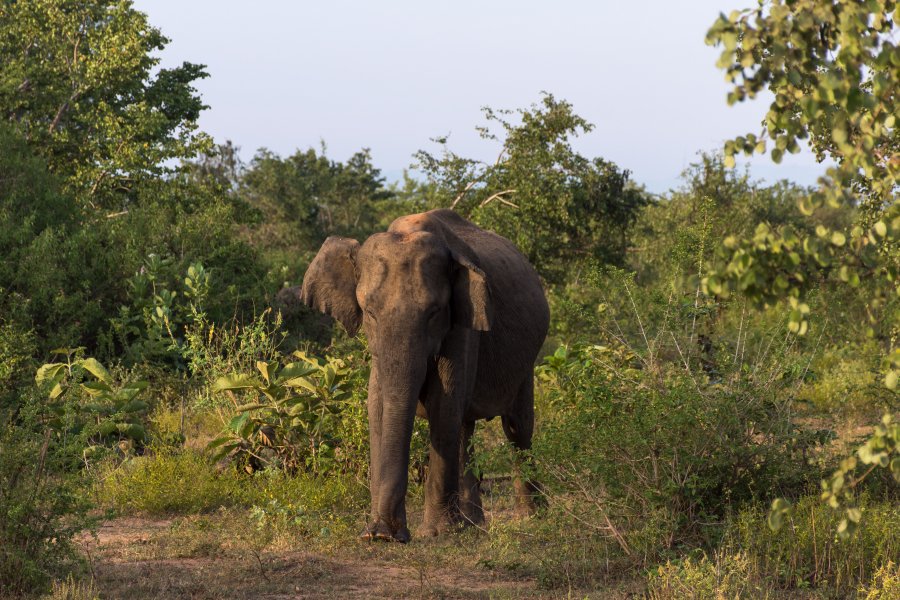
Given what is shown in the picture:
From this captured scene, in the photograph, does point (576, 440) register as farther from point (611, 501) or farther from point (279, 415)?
point (279, 415)

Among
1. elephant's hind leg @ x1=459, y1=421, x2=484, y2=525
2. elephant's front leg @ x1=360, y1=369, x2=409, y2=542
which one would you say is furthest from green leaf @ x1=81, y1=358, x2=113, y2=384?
elephant's front leg @ x1=360, y1=369, x2=409, y2=542

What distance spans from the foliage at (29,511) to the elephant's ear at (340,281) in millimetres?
2464

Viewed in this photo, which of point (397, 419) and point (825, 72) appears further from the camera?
point (397, 419)

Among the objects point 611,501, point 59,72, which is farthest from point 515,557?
point 59,72

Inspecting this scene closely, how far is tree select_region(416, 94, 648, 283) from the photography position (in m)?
21.3

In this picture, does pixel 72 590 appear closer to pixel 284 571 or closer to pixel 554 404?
pixel 284 571

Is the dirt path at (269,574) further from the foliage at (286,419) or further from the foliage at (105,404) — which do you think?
the foliage at (105,404)

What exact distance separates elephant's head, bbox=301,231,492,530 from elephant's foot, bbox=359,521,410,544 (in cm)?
5

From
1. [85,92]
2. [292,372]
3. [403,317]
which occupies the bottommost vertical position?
[292,372]

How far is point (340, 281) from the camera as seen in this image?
9.25 metres

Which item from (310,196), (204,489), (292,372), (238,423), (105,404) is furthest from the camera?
(310,196)

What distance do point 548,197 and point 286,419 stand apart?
1105 cm

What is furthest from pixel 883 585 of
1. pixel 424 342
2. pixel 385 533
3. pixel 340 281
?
pixel 340 281

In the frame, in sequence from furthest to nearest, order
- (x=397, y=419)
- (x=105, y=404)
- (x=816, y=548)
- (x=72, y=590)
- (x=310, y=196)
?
1. (x=310, y=196)
2. (x=105, y=404)
3. (x=397, y=419)
4. (x=816, y=548)
5. (x=72, y=590)
